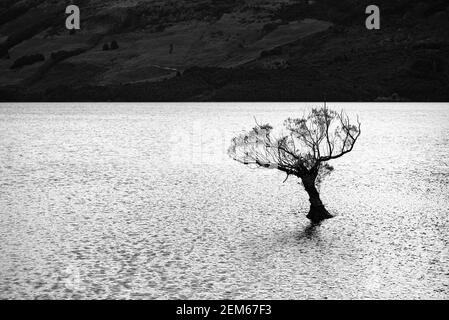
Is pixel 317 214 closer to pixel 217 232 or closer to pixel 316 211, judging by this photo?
pixel 316 211

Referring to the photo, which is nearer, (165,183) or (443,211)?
(443,211)

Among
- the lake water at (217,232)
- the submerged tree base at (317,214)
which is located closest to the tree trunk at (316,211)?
the submerged tree base at (317,214)

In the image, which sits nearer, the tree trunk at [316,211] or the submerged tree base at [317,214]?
the tree trunk at [316,211]

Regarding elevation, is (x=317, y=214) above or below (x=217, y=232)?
above

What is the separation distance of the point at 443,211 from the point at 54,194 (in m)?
33.0

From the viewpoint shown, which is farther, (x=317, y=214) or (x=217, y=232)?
(x=317, y=214)

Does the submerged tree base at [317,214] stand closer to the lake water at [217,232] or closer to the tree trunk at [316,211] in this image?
Result: the tree trunk at [316,211]

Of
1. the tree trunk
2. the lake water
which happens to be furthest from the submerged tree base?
the lake water

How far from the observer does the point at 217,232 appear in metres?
43.7

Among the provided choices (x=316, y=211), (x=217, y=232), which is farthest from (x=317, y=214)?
(x=217, y=232)

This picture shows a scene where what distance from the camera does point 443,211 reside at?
5059cm

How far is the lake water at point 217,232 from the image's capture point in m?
32.0

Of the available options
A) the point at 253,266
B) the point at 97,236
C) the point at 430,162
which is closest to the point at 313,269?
the point at 253,266
